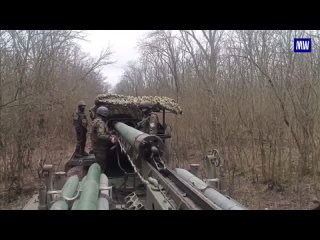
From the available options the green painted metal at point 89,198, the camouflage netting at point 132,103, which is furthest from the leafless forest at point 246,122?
the green painted metal at point 89,198

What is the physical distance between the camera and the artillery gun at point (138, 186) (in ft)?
13.9

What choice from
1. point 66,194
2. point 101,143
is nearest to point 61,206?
point 66,194

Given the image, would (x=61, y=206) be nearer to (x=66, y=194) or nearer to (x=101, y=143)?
(x=66, y=194)

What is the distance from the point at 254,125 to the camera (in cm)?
1012

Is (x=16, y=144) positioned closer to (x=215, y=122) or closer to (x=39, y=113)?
(x=39, y=113)

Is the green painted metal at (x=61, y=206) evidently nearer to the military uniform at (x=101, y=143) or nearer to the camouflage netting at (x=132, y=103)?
the military uniform at (x=101, y=143)

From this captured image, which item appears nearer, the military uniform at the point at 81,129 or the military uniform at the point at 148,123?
the military uniform at the point at 148,123

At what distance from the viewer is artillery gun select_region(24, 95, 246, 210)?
4242mm

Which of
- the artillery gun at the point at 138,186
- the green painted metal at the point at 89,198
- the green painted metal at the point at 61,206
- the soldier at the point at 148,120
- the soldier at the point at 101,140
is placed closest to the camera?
the artillery gun at the point at 138,186

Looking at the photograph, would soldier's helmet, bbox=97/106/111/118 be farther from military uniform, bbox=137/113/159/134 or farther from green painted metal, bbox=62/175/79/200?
green painted metal, bbox=62/175/79/200

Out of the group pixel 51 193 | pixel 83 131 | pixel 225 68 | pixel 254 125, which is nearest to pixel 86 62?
pixel 83 131

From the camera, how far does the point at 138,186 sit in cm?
804

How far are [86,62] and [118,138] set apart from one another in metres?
31.2

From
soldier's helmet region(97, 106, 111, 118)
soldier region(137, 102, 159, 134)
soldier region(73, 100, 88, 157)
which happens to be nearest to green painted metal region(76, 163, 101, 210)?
soldier region(137, 102, 159, 134)
